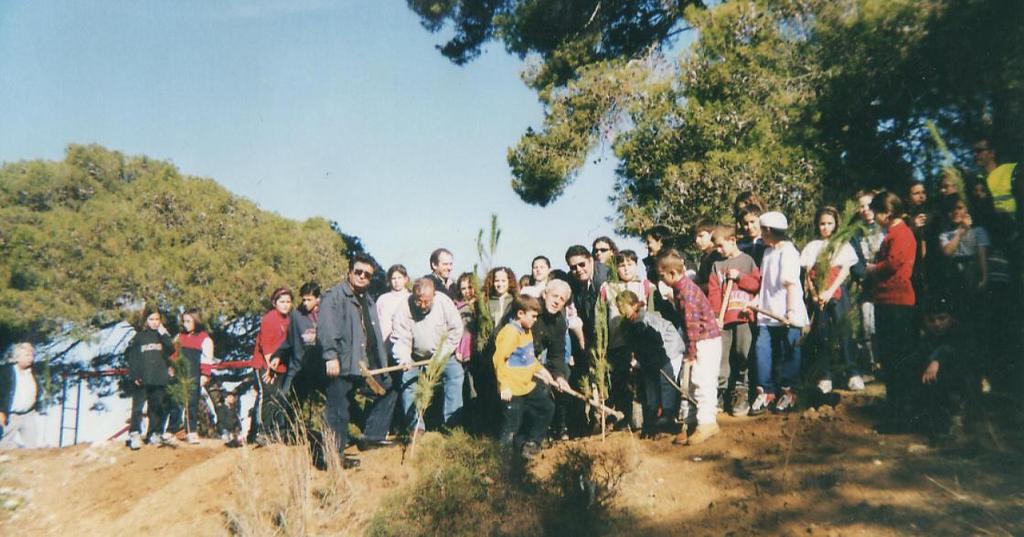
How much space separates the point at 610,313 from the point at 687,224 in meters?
4.37

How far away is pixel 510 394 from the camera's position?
18.2 feet

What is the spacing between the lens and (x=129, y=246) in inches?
673

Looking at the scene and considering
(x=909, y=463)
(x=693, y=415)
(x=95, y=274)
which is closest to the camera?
(x=909, y=463)

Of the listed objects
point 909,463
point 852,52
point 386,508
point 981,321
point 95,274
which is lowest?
point 386,508

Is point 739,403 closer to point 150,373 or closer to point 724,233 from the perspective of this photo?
point 724,233

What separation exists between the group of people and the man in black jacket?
161mm

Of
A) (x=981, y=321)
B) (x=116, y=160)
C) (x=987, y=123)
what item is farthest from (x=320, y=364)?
(x=116, y=160)

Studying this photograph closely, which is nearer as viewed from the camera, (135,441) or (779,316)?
(779,316)

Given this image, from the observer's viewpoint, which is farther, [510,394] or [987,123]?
[987,123]

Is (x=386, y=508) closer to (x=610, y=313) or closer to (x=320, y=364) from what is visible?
(x=320, y=364)

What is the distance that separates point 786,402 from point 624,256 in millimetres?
1734

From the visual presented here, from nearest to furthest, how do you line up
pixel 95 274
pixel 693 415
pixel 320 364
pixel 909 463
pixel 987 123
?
pixel 909 463, pixel 693 415, pixel 320 364, pixel 987 123, pixel 95 274

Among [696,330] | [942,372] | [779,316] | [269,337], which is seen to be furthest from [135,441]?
[942,372]

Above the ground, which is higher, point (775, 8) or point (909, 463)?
point (775, 8)
